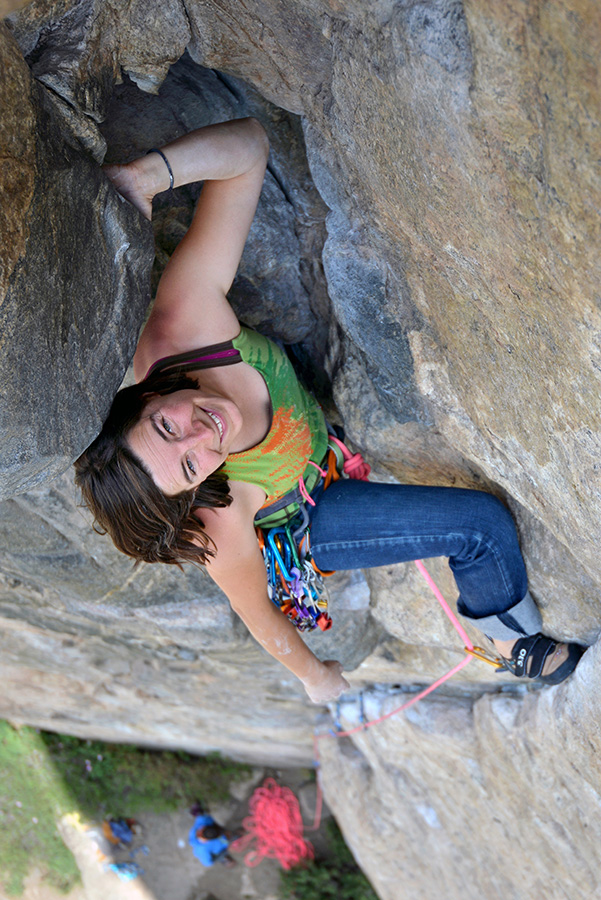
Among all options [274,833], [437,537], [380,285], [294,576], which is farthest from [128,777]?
[380,285]

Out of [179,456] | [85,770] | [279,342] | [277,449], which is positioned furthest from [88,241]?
[85,770]

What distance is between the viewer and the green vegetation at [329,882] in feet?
16.6

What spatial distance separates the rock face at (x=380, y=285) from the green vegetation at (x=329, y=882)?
2.04 m

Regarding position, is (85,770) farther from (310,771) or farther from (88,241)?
(88,241)

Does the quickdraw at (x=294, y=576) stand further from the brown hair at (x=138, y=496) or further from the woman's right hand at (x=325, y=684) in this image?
the brown hair at (x=138, y=496)

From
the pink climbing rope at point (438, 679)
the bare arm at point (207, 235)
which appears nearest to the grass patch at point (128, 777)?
the pink climbing rope at point (438, 679)

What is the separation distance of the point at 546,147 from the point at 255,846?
5590mm

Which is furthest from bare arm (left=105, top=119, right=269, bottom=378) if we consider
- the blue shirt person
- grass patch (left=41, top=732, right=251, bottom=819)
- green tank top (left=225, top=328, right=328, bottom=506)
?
the blue shirt person

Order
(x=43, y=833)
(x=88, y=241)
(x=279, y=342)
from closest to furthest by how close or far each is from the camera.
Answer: (x=88, y=241)
(x=279, y=342)
(x=43, y=833)

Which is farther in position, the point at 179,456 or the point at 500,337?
the point at 179,456

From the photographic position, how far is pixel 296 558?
91.0 inches

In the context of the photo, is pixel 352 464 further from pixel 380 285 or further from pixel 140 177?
pixel 140 177

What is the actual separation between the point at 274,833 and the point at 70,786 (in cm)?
164

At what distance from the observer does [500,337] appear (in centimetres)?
152
